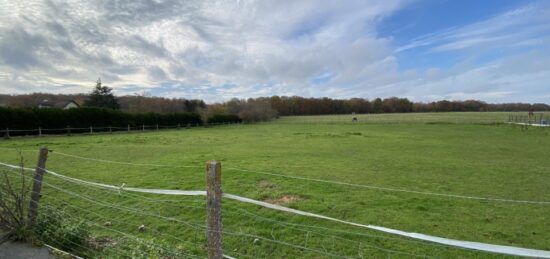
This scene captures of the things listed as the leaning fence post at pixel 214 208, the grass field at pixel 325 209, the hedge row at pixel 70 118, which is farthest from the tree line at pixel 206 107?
the leaning fence post at pixel 214 208

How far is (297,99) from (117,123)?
313 ft

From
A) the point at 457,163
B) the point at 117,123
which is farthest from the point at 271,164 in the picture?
the point at 117,123

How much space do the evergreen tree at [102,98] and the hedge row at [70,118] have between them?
17.7m

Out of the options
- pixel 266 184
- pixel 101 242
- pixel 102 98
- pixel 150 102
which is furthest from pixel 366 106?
pixel 101 242

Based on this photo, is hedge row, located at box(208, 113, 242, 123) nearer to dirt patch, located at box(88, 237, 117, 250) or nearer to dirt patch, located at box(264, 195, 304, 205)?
dirt patch, located at box(264, 195, 304, 205)

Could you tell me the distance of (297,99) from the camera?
426 feet

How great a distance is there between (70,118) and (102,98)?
30.1 m

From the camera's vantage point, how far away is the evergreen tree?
194 feet

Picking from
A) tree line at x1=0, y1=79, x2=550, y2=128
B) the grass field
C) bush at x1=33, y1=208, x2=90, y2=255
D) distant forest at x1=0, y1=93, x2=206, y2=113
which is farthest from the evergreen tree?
bush at x1=33, y1=208, x2=90, y2=255

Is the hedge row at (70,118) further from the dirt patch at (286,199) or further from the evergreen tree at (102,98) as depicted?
the dirt patch at (286,199)

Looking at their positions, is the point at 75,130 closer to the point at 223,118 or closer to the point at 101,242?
the point at 101,242

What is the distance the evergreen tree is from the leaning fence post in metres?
64.4

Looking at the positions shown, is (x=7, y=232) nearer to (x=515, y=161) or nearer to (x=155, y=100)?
(x=515, y=161)

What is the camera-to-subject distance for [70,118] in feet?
108
